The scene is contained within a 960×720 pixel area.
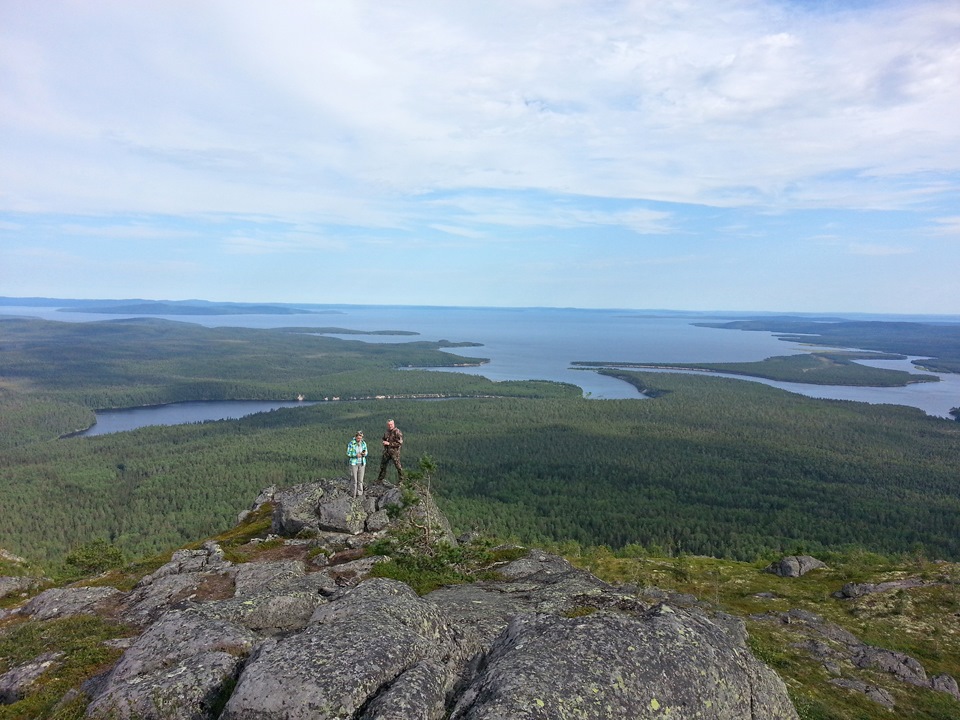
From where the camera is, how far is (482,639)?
592 inches

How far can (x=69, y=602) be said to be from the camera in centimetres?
2295

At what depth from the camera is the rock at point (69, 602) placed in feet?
72.4

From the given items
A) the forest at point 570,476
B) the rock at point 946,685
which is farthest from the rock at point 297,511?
the forest at point 570,476

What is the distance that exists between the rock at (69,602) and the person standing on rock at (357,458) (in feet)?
40.0

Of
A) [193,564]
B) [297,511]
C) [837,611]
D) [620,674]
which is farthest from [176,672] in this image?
[837,611]

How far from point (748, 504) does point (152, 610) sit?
105735 millimetres

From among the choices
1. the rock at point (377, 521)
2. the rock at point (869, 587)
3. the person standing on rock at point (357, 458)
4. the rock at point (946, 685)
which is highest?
the person standing on rock at point (357, 458)

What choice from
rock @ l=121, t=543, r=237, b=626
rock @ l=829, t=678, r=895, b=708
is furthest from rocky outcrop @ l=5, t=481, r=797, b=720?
rock @ l=829, t=678, r=895, b=708

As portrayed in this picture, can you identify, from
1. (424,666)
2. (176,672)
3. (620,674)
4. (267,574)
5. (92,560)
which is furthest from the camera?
(92,560)

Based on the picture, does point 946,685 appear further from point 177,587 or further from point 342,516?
point 177,587

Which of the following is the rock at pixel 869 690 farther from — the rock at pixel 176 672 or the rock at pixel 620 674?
the rock at pixel 176 672

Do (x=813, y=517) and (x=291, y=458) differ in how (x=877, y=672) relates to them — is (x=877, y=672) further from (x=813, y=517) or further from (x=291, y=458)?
(x=291, y=458)

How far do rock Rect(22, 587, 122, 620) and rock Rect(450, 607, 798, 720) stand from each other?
19.7m

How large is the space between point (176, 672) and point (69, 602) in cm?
1558
